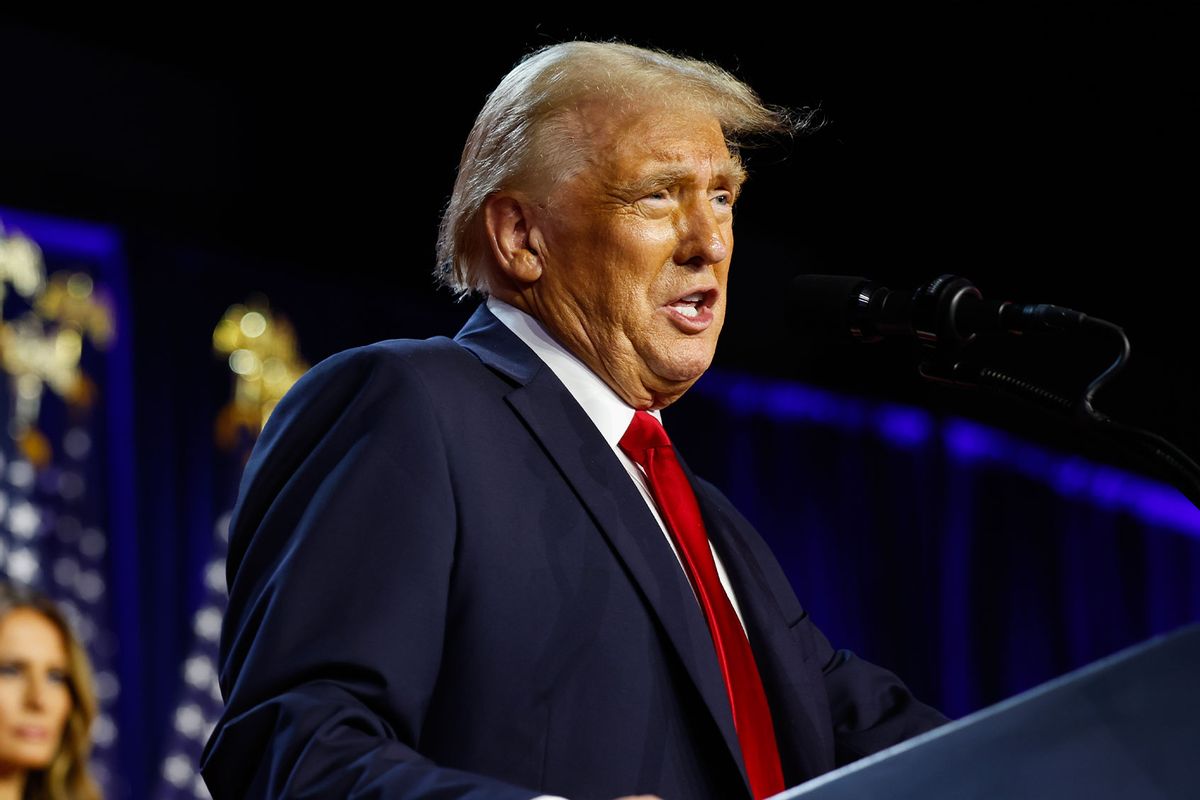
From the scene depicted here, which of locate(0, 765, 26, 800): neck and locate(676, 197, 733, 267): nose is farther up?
locate(676, 197, 733, 267): nose

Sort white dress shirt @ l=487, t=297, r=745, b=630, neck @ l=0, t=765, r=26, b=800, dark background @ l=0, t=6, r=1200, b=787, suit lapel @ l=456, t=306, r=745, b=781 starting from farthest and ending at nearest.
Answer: dark background @ l=0, t=6, r=1200, b=787 → neck @ l=0, t=765, r=26, b=800 → white dress shirt @ l=487, t=297, r=745, b=630 → suit lapel @ l=456, t=306, r=745, b=781

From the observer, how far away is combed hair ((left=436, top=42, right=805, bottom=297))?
155 centimetres

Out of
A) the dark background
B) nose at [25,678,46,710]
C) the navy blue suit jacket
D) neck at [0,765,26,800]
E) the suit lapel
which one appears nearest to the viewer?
the navy blue suit jacket

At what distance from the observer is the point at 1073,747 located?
82 cm

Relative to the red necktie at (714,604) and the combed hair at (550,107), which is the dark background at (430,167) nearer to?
the combed hair at (550,107)

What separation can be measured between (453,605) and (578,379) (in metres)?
0.36

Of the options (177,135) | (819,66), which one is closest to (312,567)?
(819,66)

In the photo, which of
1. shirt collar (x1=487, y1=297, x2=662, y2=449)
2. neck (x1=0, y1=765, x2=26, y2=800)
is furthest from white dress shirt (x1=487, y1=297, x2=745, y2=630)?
neck (x1=0, y1=765, x2=26, y2=800)

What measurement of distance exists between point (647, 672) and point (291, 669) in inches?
12.7

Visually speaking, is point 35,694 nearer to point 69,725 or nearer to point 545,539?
point 69,725

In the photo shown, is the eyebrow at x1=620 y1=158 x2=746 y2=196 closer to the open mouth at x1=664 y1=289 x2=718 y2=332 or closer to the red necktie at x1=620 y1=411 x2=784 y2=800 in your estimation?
the open mouth at x1=664 y1=289 x2=718 y2=332

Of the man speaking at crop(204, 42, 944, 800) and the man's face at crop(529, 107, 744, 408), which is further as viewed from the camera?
the man's face at crop(529, 107, 744, 408)

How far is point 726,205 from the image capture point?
1.60 m

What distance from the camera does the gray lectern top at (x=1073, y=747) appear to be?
2.63ft
